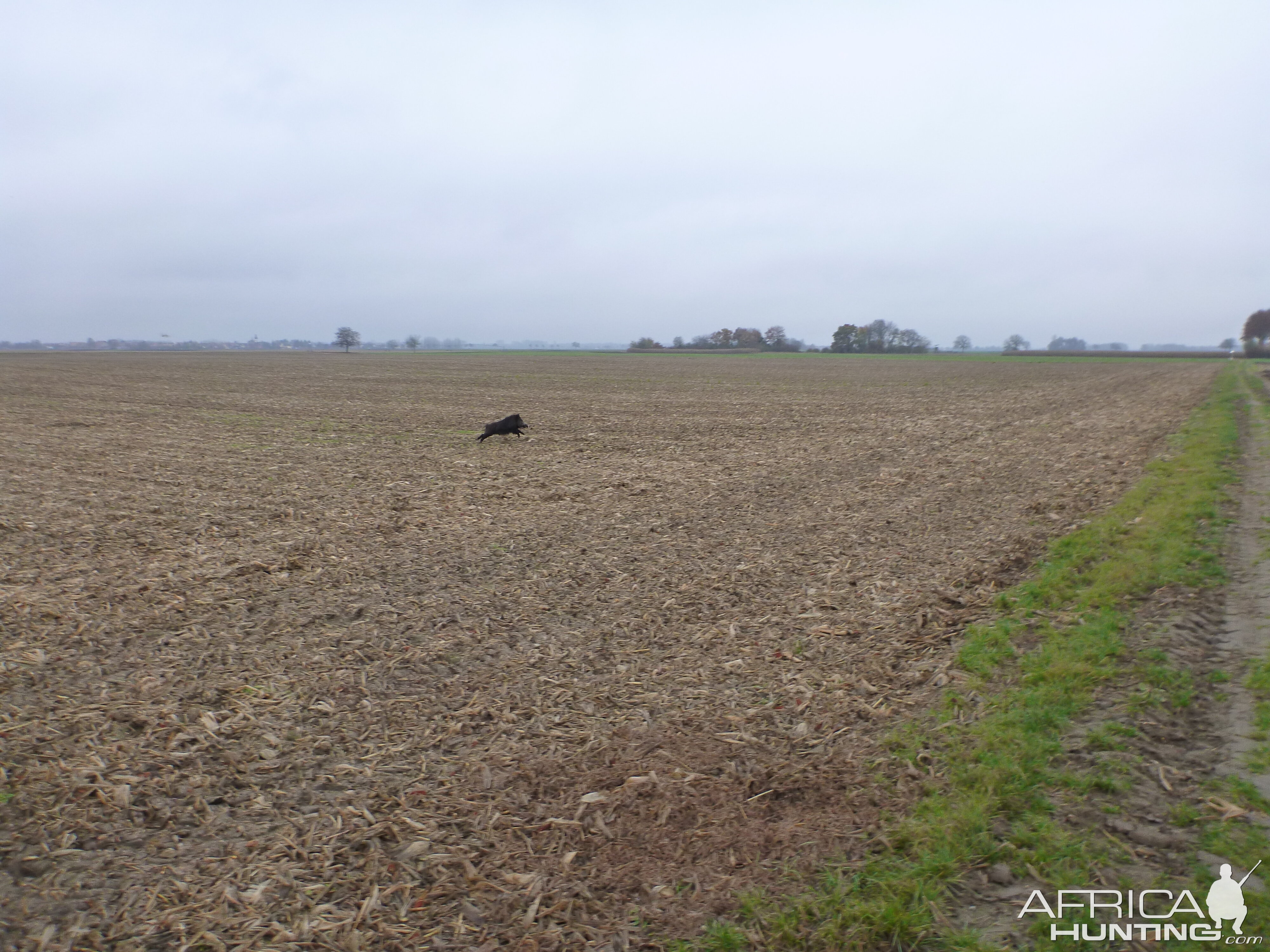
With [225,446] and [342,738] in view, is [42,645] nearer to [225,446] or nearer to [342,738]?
[342,738]

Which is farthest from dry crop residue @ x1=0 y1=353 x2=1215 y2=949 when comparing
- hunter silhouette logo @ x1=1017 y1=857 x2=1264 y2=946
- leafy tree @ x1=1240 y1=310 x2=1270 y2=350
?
leafy tree @ x1=1240 y1=310 x2=1270 y2=350

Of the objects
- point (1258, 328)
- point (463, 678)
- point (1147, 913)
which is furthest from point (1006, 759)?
point (1258, 328)

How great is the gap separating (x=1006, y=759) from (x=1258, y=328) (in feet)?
556

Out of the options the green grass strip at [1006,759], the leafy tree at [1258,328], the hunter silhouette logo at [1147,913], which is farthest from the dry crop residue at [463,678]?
the leafy tree at [1258,328]

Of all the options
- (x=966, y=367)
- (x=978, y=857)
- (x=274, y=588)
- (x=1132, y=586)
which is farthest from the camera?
(x=966, y=367)

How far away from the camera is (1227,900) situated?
3412mm

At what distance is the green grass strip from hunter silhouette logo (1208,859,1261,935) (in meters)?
0.47

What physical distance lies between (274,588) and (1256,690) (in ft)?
29.7

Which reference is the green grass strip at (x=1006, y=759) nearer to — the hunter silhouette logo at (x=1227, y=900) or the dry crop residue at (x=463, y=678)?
the dry crop residue at (x=463, y=678)

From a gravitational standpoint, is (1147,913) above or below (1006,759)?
below

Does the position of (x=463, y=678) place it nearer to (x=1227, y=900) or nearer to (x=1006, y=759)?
(x=1006, y=759)

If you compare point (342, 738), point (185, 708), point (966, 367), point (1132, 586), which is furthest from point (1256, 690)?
point (966, 367)

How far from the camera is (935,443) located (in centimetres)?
1936

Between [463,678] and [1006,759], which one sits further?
[463,678]
